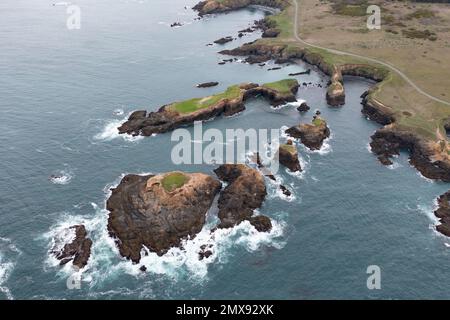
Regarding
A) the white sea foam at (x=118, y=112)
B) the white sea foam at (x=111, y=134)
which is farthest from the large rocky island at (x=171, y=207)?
the white sea foam at (x=118, y=112)

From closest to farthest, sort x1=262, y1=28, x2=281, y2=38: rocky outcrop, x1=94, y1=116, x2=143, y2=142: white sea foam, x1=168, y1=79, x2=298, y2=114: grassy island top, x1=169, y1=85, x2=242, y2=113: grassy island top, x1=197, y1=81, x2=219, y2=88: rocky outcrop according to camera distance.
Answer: x1=94, y1=116, x2=143, y2=142: white sea foam, x1=169, y1=85, x2=242, y2=113: grassy island top, x1=168, y1=79, x2=298, y2=114: grassy island top, x1=197, y1=81, x2=219, y2=88: rocky outcrop, x1=262, y1=28, x2=281, y2=38: rocky outcrop

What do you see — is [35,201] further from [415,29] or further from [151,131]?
[415,29]

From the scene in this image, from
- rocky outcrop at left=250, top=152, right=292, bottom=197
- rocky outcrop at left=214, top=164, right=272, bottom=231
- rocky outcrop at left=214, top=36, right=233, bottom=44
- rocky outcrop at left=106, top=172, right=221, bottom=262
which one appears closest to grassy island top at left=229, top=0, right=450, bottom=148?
rocky outcrop at left=214, top=36, right=233, bottom=44

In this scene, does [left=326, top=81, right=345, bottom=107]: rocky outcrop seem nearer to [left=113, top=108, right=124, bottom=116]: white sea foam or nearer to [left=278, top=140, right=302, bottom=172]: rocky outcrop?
[left=278, top=140, right=302, bottom=172]: rocky outcrop

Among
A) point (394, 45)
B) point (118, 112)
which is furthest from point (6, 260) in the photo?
point (394, 45)
